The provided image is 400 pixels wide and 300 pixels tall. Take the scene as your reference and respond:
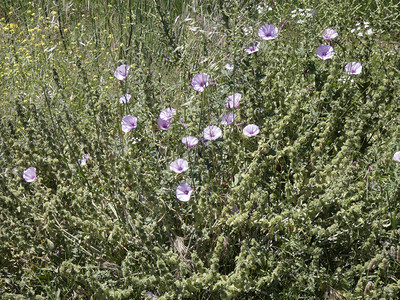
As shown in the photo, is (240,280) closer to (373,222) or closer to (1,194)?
(373,222)

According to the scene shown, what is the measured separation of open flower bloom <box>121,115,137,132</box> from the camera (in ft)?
7.14

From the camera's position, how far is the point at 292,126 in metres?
2.22

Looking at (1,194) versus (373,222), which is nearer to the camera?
(373,222)

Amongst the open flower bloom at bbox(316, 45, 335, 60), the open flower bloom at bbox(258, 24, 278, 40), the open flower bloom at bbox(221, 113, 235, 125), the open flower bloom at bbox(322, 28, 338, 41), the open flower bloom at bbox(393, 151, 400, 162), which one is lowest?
the open flower bloom at bbox(221, 113, 235, 125)

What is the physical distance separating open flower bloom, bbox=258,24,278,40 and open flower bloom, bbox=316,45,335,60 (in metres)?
0.26

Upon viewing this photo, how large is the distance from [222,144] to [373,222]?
78 cm

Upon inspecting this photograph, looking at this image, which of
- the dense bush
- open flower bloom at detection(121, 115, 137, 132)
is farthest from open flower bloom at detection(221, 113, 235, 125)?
open flower bloom at detection(121, 115, 137, 132)

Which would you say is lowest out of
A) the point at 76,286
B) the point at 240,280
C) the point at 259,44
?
the point at 76,286

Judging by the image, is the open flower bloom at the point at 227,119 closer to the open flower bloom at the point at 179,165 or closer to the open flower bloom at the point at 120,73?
the open flower bloom at the point at 179,165

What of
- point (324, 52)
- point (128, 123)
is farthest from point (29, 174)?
point (324, 52)

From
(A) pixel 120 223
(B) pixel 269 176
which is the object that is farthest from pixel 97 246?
(B) pixel 269 176

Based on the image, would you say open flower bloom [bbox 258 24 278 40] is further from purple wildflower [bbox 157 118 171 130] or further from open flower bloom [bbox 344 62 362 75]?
purple wildflower [bbox 157 118 171 130]

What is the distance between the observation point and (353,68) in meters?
2.27

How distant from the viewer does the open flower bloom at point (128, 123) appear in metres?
2.18
